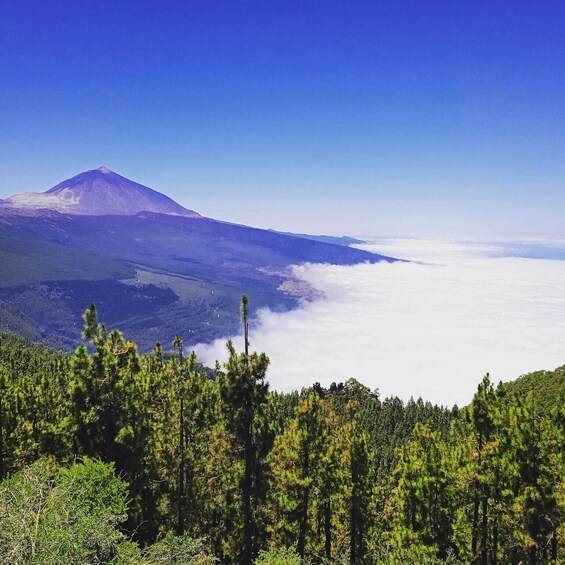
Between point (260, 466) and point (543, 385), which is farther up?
point (260, 466)

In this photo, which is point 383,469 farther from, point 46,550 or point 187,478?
point 46,550

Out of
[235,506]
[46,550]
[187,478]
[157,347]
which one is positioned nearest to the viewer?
[46,550]

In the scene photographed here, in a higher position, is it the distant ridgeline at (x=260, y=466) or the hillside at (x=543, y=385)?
the distant ridgeline at (x=260, y=466)

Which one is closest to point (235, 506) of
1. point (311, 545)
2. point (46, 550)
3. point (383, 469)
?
point (311, 545)

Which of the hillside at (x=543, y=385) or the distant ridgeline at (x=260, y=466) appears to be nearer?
the distant ridgeline at (x=260, y=466)

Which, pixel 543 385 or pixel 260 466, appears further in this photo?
pixel 543 385

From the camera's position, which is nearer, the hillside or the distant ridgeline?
the distant ridgeline

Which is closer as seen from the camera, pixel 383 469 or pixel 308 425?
pixel 308 425

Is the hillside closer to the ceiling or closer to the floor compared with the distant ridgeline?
closer to the floor
